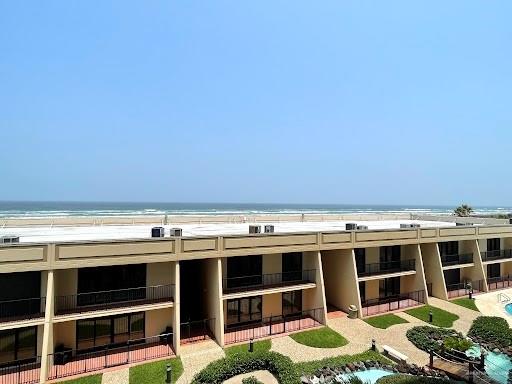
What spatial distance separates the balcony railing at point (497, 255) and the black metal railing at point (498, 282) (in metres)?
2.03

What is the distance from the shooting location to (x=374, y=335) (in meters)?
20.1

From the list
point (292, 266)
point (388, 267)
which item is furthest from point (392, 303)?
point (292, 266)

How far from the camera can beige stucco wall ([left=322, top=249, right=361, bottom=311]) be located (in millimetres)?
22906

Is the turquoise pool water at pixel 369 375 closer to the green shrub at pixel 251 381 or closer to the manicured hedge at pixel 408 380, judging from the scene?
the manicured hedge at pixel 408 380

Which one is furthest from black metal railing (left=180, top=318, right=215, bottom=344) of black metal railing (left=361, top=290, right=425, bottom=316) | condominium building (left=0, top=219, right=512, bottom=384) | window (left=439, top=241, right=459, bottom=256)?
window (left=439, top=241, right=459, bottom=256)

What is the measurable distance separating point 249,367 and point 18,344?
10.7 metres

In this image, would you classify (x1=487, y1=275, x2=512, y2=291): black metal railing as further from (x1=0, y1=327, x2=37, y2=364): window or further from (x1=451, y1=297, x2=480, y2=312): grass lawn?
(x1=0, y1=327, x2=37, y2=364): window

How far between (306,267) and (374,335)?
18.3 feet

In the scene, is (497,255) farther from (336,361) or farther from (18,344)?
(18,344)

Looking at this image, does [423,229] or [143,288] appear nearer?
[143,288]

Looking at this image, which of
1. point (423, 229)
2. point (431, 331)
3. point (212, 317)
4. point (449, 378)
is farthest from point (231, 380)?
point (423, 229)

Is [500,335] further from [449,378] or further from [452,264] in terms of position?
[452,264]

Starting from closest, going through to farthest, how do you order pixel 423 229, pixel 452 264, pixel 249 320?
pixel 249 320, pixel 423 229, pixel 452 264

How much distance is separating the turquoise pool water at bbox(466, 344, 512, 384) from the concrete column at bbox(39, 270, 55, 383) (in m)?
20.0
